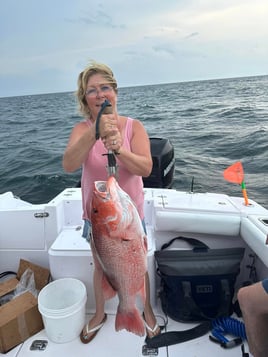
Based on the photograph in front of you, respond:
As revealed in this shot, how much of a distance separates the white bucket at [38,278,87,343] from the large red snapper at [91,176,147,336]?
0.89 m

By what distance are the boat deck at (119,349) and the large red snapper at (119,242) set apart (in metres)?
0.88

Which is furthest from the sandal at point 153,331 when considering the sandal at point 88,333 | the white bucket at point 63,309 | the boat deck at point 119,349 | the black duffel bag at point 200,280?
the white bucket at point 63,309

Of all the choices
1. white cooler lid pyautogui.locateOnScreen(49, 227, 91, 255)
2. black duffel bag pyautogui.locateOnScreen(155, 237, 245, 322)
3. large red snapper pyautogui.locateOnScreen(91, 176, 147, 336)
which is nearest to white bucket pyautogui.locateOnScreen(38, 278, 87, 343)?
white cooler lid pyautogui.locateOnScreen(49, 227, 91, 255)

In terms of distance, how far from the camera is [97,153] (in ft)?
6.97

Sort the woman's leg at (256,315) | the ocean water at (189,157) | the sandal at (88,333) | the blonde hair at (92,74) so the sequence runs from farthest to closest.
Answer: the ocean water at (189,157) < the sandal at (88,333) < the blonde hair at (92,74) < the woman's leg at (256,315)

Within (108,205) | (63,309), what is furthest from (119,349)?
(108,205)

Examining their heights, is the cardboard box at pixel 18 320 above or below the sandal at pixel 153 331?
above

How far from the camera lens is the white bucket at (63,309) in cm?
251

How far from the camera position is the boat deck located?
96.8 inches

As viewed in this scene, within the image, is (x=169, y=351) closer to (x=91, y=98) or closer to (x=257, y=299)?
(x=257, y=299)

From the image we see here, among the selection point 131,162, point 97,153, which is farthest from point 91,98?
point 131,162

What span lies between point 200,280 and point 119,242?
1370mm

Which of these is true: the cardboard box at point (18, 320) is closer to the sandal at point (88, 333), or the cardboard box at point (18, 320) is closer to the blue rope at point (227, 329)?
the sandal at point (88, 333)

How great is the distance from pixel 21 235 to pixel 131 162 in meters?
1.90
